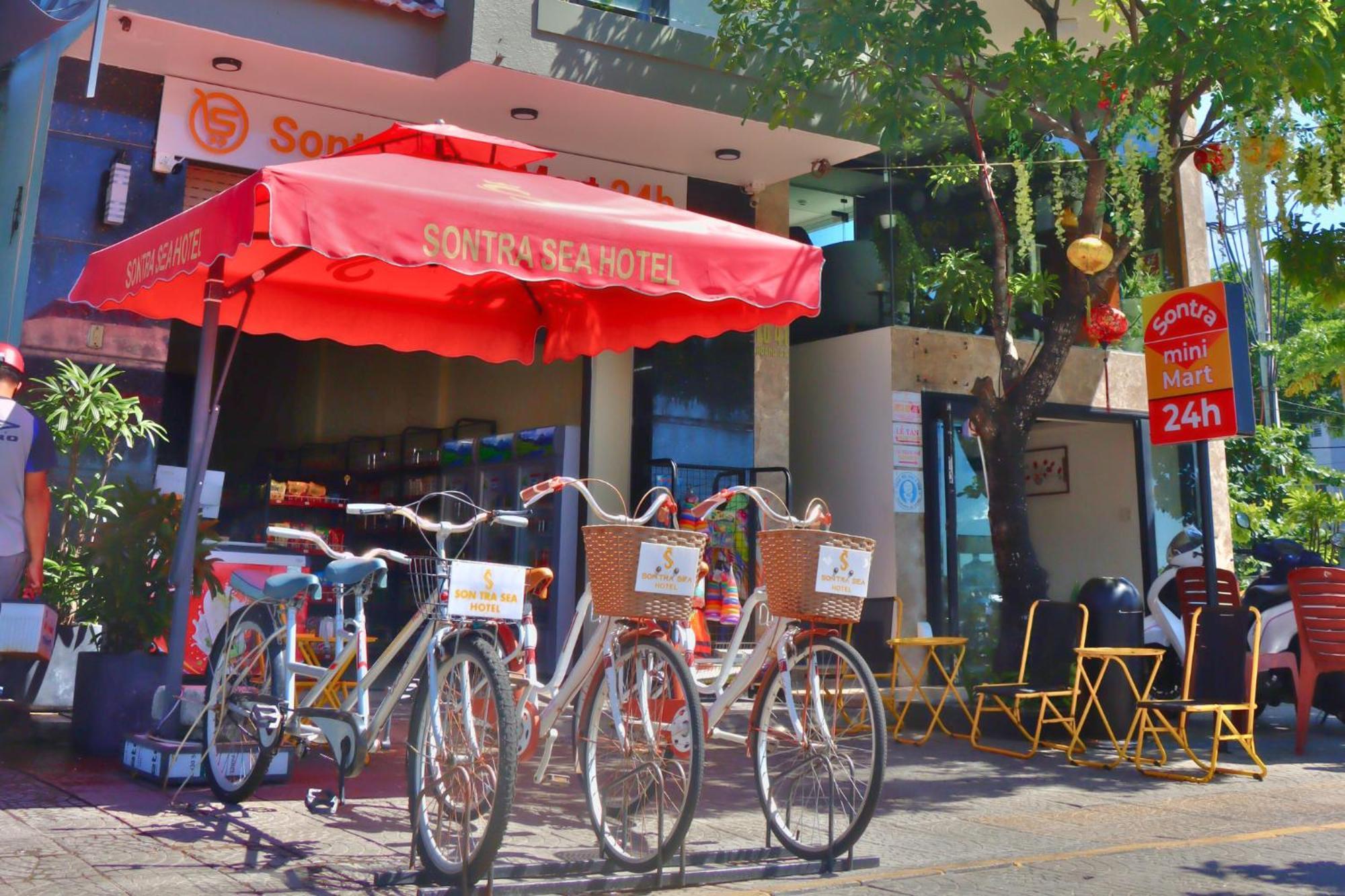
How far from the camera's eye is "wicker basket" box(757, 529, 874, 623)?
4633 millimetres

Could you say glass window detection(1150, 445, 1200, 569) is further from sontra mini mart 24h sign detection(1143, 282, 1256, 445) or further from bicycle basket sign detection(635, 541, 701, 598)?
bicycle basket sign detection(635, 541, 701, 598)

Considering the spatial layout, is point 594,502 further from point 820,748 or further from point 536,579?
point 820,748

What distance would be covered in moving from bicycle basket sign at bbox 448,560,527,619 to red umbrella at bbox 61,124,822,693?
1418mm

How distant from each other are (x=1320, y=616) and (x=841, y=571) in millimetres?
5028

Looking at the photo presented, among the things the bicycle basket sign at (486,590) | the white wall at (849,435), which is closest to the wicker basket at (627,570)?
the bicycle basket sign at (486,590)

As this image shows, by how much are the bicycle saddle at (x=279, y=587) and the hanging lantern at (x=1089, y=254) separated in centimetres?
612

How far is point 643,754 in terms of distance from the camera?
448 centimetres

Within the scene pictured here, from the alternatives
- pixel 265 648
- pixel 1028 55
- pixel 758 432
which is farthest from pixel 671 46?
pixel 265 648

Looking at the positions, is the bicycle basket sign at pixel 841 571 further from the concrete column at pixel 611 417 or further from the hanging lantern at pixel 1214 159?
the concrete column at pixel 611 417

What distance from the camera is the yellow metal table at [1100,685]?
Result: 306 inches

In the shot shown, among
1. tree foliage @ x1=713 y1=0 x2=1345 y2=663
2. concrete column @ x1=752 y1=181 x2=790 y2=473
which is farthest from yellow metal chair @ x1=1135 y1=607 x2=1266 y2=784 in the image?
concrete column @ x1=752 y1=181 x2=790 y2=473

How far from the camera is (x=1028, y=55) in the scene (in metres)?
8.58

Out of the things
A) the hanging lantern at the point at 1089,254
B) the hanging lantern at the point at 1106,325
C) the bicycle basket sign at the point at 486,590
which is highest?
the hanging lantern at the point at 1106,325

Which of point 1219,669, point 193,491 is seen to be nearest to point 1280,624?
point 1219,669
